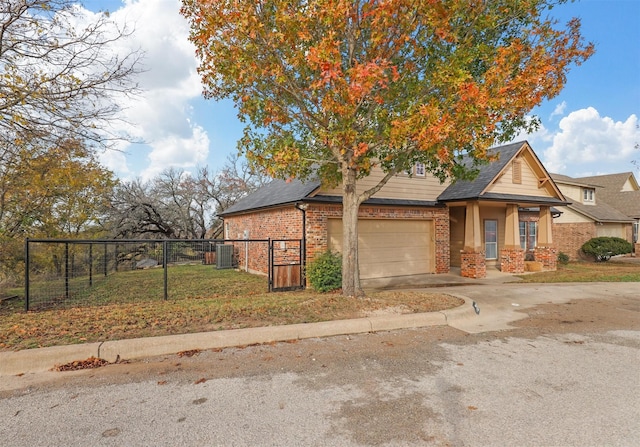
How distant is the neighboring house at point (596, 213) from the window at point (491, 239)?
954 cm

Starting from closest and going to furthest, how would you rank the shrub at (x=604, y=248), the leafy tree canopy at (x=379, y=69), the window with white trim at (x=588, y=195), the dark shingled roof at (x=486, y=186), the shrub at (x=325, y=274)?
1. the leafy tree canopy at (x=379, y=69)
2. the shrub at (x=325, y=274)
3. the dark shingled roof at (x=486, y=186)
4. the shrub at (x=604, y=248)
5. the window with white trim at (x=588, y=195)

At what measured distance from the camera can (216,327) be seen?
18.7 feet

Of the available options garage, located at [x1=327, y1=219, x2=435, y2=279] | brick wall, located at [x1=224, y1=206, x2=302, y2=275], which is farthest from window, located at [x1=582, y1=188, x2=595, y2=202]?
brick wall, located at [x1=224, y1=206, x2=302, y2=275]

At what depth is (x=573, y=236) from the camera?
22812 mm

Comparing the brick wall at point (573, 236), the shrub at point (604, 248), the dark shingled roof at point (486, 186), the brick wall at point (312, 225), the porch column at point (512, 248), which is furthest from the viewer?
the brick wall at point (573, 236)

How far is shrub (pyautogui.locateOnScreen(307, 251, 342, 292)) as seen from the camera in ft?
31.2

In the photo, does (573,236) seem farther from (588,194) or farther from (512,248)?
(512,248)

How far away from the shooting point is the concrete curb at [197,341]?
172 inches

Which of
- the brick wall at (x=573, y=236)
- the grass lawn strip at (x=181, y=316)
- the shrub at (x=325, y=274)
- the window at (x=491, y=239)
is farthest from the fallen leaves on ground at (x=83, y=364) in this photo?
the brick wall at (x=573, y=236)

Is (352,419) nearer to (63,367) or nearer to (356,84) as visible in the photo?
(63,367)

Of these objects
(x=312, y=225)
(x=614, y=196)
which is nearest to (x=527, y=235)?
(x=312, y=225)

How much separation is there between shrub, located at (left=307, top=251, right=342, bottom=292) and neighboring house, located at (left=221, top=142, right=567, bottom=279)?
4.06ft

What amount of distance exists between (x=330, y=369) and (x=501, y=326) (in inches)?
154

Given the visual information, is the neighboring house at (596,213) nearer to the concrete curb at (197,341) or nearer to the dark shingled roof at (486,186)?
the dark shingled roof at (486,186)
